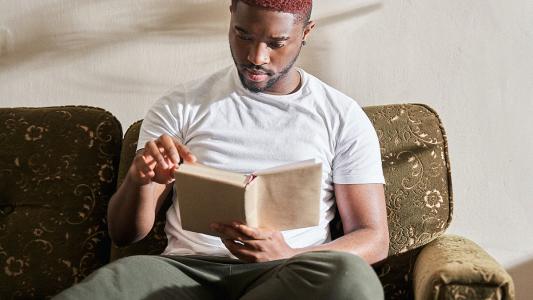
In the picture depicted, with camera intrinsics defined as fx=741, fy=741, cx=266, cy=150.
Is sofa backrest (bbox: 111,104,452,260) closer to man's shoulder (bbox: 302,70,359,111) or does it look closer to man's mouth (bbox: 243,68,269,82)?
man's shoulder (bbox: 302,70,359,111)

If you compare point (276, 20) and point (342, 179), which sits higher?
point (276, 20)

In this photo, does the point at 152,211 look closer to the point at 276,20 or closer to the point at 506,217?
the point at 276,20

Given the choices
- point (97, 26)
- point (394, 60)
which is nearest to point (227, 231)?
point (394, 60)

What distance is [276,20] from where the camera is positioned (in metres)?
1.66

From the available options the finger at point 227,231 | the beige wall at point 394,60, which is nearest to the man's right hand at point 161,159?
the finger at point 227,231

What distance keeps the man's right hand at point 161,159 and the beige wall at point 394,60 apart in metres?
0.68

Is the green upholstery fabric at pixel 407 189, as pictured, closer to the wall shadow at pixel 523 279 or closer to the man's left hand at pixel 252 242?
the man's left hand at pixel 252 242

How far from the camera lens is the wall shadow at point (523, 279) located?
84.4 inches

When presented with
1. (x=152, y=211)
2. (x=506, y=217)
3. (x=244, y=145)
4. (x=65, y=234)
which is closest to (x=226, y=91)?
(x=244, y=145)

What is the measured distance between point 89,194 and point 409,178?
2.62 ft

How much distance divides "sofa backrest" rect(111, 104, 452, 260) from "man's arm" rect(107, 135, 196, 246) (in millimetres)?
136

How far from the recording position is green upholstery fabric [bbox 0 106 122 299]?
1.80 meters

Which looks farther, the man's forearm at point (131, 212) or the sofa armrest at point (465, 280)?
the man's forearm at point (131, 212)

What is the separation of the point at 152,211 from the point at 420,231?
0.63m
